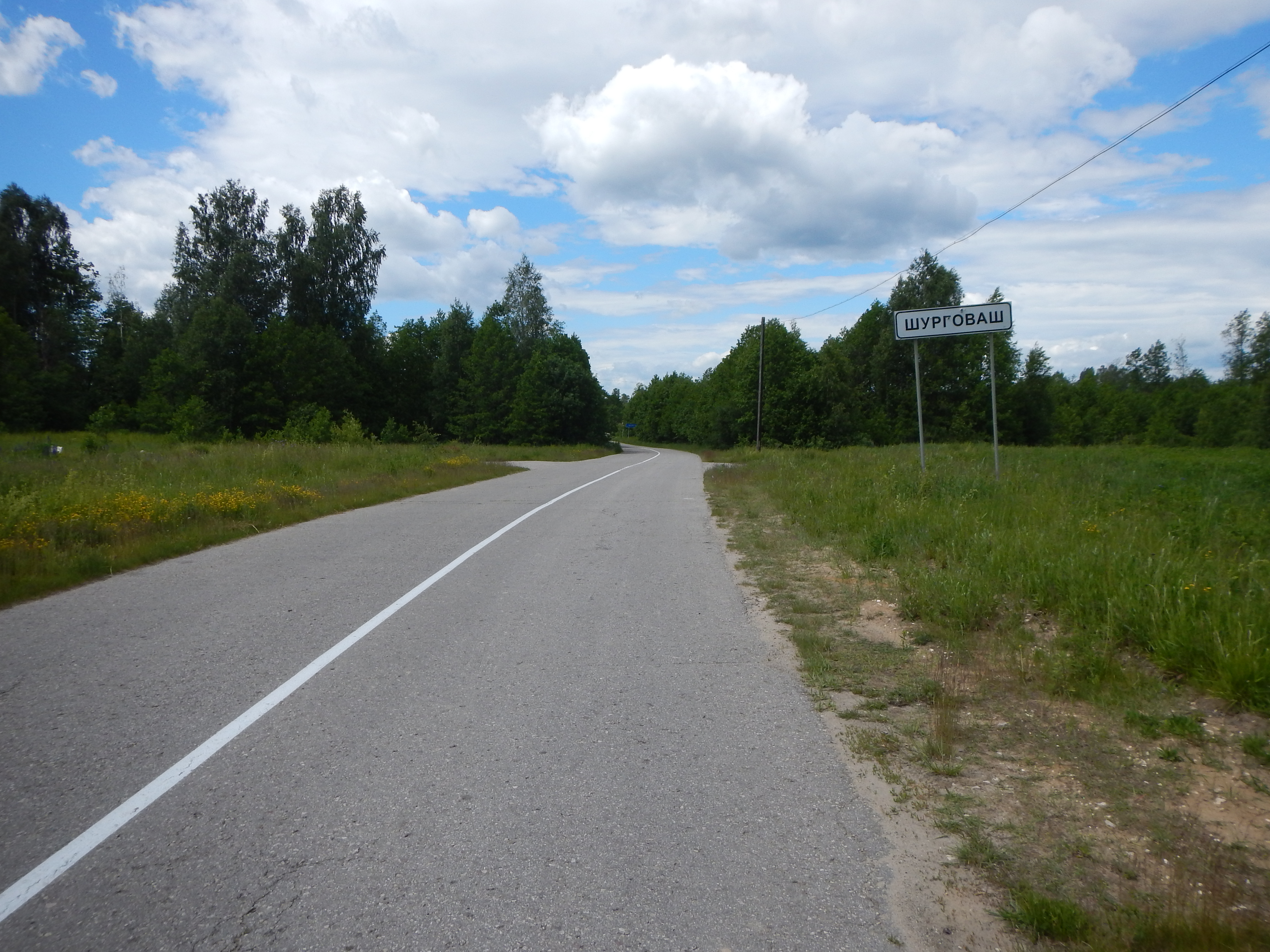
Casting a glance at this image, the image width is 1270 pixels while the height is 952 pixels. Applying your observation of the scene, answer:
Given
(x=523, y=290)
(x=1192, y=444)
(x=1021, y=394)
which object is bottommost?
(x=1192, y=444)

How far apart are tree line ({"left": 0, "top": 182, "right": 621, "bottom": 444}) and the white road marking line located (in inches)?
1452

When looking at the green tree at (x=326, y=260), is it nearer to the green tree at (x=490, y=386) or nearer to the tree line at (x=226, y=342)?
the tree line at (x=226, y=342)

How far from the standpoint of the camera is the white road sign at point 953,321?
44.6ft

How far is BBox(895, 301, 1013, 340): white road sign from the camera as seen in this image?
13.6 meters

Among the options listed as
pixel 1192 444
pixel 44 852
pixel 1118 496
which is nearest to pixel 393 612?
pixel 44 852

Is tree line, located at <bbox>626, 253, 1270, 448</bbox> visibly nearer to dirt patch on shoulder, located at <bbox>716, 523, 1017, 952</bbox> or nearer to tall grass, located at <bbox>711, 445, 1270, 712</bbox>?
tall grass, located at <bbox>711, 445, 1270, 712</bbox>

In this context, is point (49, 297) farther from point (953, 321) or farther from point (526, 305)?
point (953, 321)

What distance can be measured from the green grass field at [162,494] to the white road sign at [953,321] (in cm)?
→ 1146

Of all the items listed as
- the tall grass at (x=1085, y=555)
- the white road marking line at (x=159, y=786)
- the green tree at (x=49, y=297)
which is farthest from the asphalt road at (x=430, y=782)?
the green tree at (x=49, y=297)

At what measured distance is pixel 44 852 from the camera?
3.36 meters

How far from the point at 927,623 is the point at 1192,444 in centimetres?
6727

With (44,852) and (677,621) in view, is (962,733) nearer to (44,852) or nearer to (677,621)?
(677,621)

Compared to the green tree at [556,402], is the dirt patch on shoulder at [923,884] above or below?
below

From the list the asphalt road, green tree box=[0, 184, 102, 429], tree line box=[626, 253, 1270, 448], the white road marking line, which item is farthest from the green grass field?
tree line box=[626, 253, 1270, 448]
